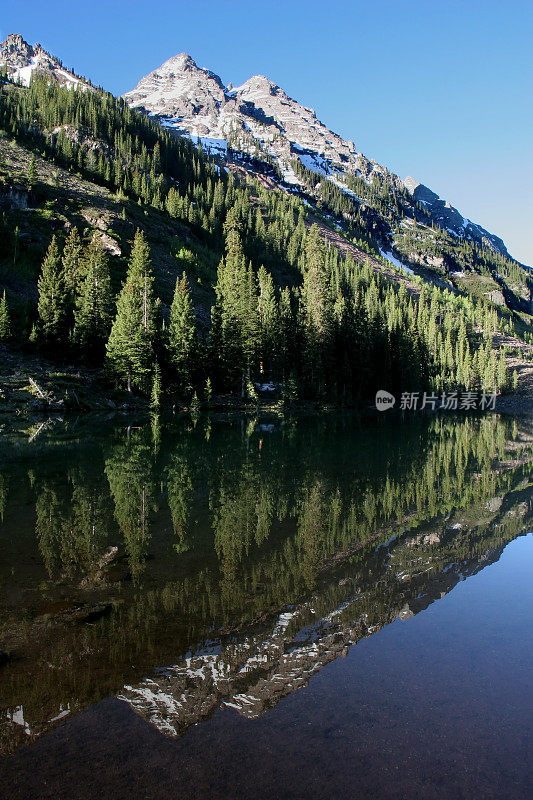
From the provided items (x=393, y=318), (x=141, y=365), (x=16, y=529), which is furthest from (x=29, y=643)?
(x=393, y=318)

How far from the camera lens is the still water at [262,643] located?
16.3ft

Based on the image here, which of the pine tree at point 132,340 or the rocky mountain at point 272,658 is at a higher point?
the pine tree at point 132,340

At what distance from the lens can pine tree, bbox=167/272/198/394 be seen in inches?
2058

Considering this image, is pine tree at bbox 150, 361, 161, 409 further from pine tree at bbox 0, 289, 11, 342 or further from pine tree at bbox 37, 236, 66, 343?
pine tree at bbox 0, 289, 11, 342

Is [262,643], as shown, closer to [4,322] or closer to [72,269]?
[4,322]

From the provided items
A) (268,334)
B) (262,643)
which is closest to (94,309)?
(268,334)

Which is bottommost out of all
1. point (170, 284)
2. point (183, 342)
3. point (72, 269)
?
point (183, 342)

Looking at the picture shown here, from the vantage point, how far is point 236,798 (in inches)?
178

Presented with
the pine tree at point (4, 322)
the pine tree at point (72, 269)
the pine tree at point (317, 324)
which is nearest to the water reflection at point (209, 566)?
the pine tree at point (4, 322)

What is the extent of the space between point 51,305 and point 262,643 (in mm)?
51487

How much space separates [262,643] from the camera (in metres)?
7.29

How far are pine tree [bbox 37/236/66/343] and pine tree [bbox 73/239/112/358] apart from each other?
68.5 inches

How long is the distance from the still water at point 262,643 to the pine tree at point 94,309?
1466 inches

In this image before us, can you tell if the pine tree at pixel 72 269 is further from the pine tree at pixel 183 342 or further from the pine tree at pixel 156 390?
the pine tree at pixel 156 390
